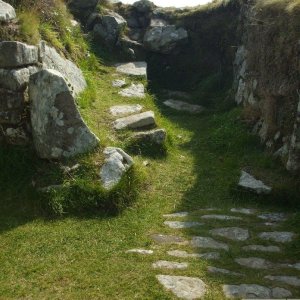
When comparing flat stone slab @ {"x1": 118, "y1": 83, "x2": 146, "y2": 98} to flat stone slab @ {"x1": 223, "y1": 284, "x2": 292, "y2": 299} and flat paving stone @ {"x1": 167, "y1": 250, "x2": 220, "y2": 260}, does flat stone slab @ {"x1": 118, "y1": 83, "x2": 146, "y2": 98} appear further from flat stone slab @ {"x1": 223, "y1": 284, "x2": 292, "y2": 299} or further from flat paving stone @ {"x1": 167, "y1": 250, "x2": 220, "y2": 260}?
flat stone slab @ {"x1": 223, "y1": 284, "x2": 292, "y2": 299}

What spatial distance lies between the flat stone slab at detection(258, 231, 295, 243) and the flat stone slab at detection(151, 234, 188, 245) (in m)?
1.30

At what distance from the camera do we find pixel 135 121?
1168 cm

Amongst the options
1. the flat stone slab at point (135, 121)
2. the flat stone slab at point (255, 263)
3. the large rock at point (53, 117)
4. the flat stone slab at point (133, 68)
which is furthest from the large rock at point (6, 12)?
the flat stone slab at point (255, 263)

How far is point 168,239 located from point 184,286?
1604mm

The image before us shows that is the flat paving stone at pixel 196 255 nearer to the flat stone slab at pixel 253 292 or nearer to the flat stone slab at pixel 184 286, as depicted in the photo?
the flat stone slab at pixel 184 286

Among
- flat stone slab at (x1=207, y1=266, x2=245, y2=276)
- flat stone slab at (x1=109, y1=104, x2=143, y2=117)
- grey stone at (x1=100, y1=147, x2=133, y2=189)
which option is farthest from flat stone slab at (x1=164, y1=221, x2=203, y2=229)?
flat stone slab at (x1=109, y1=104, x2=143, y2=117)

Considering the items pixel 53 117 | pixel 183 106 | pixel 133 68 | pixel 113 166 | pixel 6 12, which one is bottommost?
pixel 113 166

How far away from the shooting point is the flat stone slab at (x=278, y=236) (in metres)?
7.43

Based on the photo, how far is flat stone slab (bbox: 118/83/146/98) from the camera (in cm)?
1402

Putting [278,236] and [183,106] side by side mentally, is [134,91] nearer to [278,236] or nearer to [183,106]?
[183,106]

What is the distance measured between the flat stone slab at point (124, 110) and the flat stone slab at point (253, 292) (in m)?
7.07

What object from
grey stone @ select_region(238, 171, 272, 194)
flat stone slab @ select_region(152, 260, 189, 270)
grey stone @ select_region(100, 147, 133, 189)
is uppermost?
grey stone @ select_region(100, 147, 133, 189)

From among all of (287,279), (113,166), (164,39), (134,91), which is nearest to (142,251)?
(287,279)

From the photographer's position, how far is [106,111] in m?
12.4
